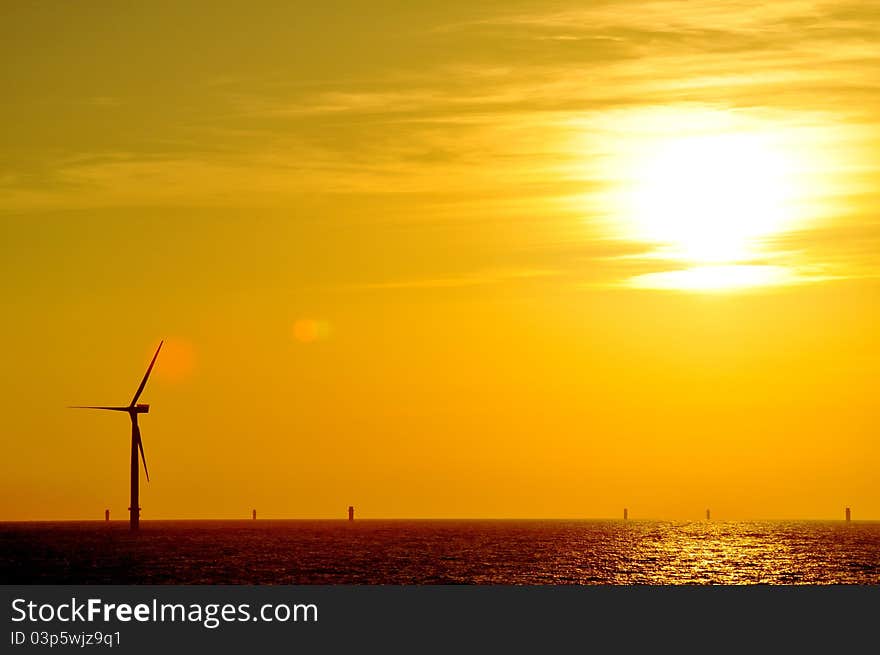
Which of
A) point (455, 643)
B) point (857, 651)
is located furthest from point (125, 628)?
point (857, 651)

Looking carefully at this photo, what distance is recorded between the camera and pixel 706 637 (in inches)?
3907

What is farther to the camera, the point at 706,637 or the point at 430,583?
the point at 430,583

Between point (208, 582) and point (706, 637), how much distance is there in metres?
76.9

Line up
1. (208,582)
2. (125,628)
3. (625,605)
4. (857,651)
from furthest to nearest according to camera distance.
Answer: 1. (208,582)
2. (625,605)
3. (125,628)
4. (857,651)

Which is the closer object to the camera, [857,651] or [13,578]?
[857,651]

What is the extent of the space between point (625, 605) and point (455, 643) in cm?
1344

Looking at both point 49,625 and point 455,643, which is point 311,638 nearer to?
point 455,643

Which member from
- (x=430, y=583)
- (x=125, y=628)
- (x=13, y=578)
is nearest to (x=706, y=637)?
(x=125, y=628)

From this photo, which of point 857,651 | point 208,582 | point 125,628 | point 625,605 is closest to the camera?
point 857,651

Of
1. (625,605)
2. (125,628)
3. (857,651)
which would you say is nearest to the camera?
(857,651)

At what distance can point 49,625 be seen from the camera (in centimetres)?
9638

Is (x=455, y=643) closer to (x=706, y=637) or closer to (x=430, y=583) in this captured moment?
(x=706, y=637)

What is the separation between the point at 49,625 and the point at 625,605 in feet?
127

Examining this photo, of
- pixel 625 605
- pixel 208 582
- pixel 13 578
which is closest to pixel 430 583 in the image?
pixel 208 582
